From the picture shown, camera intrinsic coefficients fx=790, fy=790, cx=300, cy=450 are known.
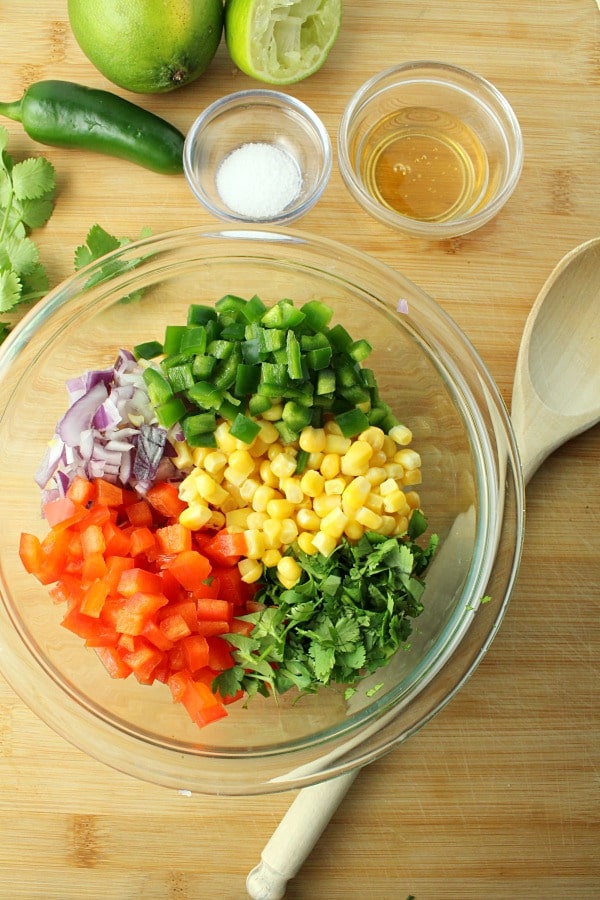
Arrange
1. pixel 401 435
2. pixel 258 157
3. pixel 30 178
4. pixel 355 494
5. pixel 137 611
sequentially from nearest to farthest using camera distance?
pixel 137 611 < pixel 355 494 < pixel 401 435 < pixel 30 178 < pixel 258 157

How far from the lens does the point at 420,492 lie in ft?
6.50

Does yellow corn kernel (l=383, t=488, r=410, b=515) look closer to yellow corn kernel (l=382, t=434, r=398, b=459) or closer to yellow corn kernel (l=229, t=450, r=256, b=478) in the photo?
yellow corn kernel (l=382, t=434, r=398, b=459)

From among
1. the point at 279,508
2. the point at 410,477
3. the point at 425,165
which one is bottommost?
the point at 279,508

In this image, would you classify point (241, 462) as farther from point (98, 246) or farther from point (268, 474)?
point (98, 246)

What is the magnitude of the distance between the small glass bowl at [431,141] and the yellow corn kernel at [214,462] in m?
0.84

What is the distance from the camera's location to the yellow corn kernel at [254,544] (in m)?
1.75

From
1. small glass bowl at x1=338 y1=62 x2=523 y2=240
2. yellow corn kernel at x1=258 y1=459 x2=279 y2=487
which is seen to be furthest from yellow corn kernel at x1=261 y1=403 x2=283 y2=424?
small glass bowl at x1=338 y1=62 x2=523 y2=240

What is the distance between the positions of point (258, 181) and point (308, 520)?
97 centimetres

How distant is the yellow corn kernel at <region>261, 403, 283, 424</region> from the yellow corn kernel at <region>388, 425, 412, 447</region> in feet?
0.90

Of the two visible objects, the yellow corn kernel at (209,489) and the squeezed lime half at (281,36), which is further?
the squeezed lime half at (281,36)

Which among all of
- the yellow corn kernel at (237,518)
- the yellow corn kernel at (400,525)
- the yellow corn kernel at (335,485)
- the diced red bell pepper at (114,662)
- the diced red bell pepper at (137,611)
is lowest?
the diced red bell pepper at (114,662)

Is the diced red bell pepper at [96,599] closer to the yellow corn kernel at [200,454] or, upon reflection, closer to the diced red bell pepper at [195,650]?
the diced red bell pepper at [195,650]

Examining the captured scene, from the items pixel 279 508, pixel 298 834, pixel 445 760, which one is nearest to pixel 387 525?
pixel 279 508

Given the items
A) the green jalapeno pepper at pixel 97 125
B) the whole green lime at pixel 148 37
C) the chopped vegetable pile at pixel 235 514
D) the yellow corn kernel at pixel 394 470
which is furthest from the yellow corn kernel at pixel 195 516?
the whole green lime at pixel 148 37
